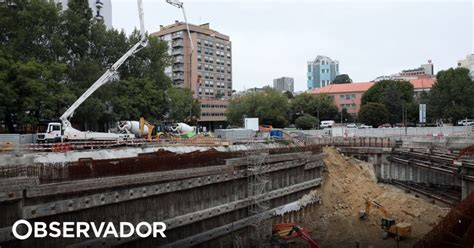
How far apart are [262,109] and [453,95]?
33.5 metres

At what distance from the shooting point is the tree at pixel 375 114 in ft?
252

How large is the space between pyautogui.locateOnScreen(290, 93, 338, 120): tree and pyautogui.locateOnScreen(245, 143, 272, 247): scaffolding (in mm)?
65537

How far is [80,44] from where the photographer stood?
1706 inches

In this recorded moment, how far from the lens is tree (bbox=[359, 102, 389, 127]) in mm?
76688

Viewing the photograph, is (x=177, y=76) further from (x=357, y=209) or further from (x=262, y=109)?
(x=357, y=209)

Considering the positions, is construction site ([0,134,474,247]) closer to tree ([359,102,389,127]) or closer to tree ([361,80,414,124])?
tree ([359,102,389,127])

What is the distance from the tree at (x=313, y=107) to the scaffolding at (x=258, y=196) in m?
65.5

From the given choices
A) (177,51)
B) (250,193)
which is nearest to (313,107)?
(177,51)

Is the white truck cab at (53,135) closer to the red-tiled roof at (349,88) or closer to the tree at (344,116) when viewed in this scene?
the tree at (344,116)

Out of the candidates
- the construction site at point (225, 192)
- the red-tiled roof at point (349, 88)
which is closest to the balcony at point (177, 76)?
the red-tiled roof at point (349, 88)

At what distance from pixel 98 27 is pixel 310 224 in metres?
32.4

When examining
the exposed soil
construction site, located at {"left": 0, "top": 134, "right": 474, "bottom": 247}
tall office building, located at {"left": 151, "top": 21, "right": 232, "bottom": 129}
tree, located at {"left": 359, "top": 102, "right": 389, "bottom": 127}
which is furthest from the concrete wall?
tall office building, located at {"left": 151, "top": 21, "right": 232, "bottom": 129}

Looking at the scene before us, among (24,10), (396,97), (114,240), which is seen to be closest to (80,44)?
(24,10)

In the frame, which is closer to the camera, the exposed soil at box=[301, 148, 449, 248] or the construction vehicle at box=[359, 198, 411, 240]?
the construction vehicle at box=[359, 198, 411, 240]
